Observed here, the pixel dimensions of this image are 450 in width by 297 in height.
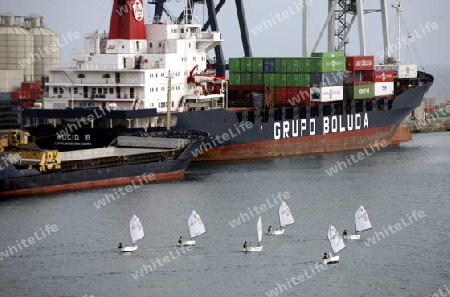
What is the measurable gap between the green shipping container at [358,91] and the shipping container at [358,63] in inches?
44.7

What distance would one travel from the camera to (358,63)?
7138cm

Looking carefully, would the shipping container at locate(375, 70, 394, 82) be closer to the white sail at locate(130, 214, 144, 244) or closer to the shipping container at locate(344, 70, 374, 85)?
the shipping container at locate(344, 70, 374, 85)

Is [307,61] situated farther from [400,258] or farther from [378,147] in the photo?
[400,258]

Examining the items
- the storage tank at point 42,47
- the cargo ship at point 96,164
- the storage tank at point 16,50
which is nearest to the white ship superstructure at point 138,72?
the cargo ship at point 96,164

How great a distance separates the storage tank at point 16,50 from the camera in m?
88.6

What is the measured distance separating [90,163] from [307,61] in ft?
66.0

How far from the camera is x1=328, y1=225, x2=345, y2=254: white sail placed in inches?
1507

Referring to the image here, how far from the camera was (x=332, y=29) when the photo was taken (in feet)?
259

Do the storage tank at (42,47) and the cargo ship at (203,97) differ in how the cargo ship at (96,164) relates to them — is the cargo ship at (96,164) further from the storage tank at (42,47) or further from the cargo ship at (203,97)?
the storage tank at (42,47)

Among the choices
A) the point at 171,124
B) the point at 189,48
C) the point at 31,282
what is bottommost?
the point at 31,282

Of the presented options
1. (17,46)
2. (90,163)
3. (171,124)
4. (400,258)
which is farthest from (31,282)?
(17,46)

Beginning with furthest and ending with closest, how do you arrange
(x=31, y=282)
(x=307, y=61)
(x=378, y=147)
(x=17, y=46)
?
(x=17, y=46) < (x=378, y=147) < (x=307, y=61) < (x=31, y=282)

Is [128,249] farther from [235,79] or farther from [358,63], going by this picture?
[358,63]

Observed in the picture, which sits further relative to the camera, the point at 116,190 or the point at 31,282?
the point at 116,190
